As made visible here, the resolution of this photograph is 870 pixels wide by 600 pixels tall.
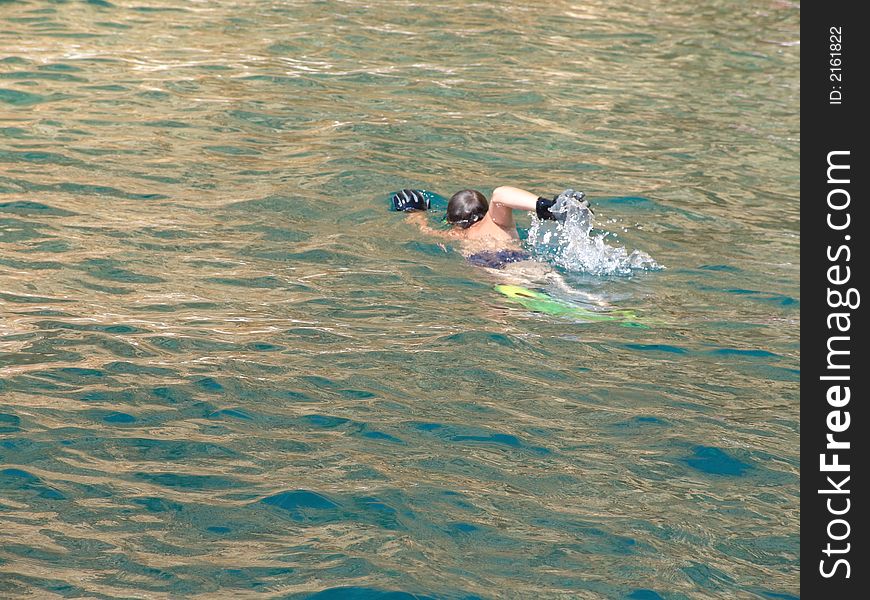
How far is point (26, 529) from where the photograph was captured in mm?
5105

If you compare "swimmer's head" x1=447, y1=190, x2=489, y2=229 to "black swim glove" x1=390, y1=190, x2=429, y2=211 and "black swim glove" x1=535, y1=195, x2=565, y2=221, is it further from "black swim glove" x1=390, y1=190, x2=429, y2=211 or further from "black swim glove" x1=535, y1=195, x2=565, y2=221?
"black swim glove" x1=535, y1=195, x2=565, y2=221

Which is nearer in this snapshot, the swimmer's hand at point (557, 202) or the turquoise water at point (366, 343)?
the turquoise water at point (366, 343)

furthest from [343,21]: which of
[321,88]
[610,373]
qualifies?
[610,373]

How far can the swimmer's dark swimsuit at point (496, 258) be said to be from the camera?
8945 mm

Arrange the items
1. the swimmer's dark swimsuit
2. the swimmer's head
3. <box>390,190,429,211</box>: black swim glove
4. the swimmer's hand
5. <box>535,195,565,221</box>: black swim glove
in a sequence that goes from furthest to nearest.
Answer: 1. <box>390,190,429,211</box>: black swim glove
2. the swimmer's head
3. the swimmer's dark swimsuit
4. <box>535,195,565,221</box>: black swim glove
5. the swimmer's hand

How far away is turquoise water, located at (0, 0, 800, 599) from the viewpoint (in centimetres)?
509

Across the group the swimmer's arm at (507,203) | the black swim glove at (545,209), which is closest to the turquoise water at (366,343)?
the swimmer's arm at (507,203)

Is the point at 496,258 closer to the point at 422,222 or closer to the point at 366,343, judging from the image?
the point at 422,222

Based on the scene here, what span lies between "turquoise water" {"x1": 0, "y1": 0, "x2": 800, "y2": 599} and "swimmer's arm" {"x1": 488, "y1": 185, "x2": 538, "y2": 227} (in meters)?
0.49

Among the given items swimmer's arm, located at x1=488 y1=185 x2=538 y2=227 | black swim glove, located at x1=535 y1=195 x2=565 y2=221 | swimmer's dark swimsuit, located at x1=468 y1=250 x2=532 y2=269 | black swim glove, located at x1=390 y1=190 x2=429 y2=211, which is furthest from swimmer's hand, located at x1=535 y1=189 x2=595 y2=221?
black swim glove, located at x1=390 y1=190 x2=429 y2=211
